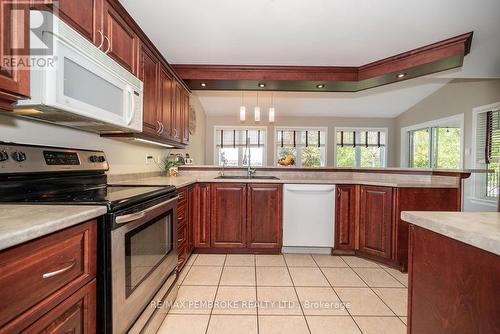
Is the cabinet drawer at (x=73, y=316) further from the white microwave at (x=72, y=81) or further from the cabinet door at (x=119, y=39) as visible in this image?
the cabinet door at (x=119, y=39)

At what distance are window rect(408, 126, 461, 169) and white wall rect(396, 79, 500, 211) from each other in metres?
0.31

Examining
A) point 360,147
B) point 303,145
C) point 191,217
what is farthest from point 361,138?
point 191,217

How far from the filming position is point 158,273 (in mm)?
1477

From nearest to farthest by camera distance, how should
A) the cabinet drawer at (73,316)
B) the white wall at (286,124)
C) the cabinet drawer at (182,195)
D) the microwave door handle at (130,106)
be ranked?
1. the cabinet drawer at (73,316)
2. the microwave door handle at (130,106)
3. the cabinet drawer at (182,195)
4. the white wall at (286,124)

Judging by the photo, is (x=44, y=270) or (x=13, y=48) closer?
(x=44, y=270)

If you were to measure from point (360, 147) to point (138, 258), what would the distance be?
21.8ft

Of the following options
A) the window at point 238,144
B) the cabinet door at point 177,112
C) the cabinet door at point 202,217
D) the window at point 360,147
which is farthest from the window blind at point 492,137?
the cabinet door at point 177,112

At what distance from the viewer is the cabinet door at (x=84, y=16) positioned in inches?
43.6

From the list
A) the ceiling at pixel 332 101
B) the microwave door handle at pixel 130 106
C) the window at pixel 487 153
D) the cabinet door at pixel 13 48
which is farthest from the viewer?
the ceiling at pixel 332 101

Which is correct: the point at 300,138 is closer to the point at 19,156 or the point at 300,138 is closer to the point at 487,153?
the point at 487,153

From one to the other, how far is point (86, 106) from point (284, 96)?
4.77m

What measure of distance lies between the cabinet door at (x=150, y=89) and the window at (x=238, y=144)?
4422 mm

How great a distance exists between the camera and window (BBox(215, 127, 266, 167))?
6.54 m

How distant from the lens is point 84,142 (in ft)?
5.71
